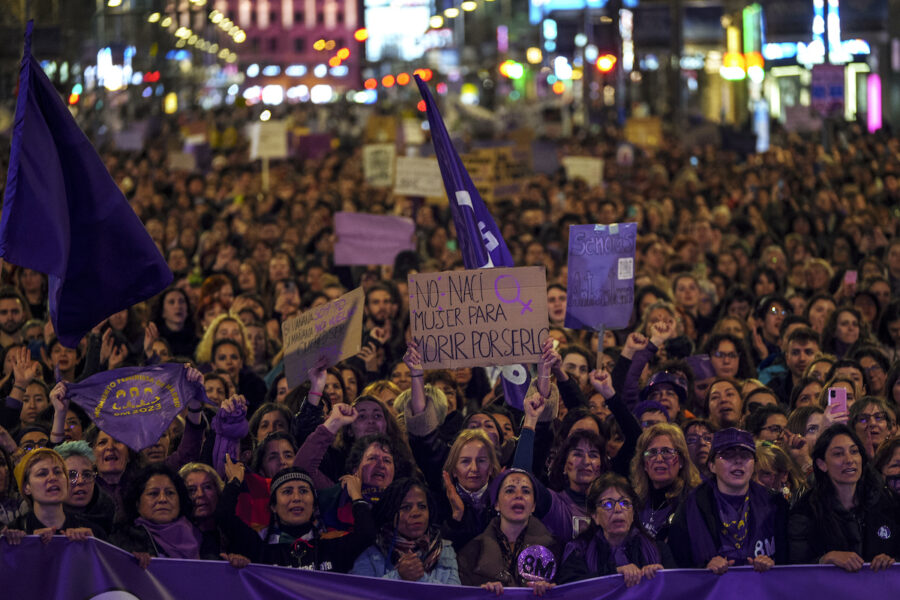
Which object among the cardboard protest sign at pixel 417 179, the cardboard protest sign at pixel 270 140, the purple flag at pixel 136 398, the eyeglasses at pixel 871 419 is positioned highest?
the cardboard protest sign at pixel 270 140

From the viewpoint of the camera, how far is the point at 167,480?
689 centimetres

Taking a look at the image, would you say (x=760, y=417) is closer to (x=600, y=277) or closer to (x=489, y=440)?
(x=600, y=277)

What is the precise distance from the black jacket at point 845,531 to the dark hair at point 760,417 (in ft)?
4.45

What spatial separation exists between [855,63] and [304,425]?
36803 mm

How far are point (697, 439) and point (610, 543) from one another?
4.79ft

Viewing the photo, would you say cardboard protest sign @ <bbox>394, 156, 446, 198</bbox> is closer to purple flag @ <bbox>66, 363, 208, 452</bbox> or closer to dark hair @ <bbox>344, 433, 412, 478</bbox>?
purple flag @ <bbox>66, 363, 208, 452</bbox>

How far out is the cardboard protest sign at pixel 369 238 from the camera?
1382 cm

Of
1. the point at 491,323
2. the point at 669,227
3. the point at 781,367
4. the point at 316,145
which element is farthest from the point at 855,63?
the point at 491,323

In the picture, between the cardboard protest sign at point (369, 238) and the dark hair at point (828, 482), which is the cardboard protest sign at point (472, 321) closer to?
the dark hair at point (828, 482)

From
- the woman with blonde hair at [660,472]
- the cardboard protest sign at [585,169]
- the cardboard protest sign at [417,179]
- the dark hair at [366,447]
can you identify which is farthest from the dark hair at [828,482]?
the cardboard protest sign at [585,169]

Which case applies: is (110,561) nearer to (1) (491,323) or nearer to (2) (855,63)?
(1) (491,323)

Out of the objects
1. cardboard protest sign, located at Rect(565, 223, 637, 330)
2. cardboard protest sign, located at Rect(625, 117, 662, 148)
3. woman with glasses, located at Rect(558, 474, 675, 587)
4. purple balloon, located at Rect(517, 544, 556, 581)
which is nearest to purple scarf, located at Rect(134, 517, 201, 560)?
purple balloon, located at Rect(517, 544, 556, 581)

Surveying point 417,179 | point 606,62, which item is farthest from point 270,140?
point 606,62

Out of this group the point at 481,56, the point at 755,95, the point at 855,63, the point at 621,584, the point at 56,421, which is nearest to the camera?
the point at 621,584
